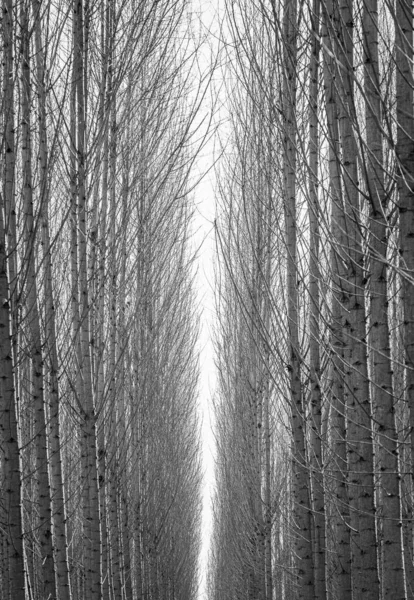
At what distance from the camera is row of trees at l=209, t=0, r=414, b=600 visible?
3.01 m

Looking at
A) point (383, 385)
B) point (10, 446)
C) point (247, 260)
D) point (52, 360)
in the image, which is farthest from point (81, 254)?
point (247, 260)

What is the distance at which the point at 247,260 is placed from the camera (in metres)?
10.1

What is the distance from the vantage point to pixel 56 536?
4934 millimetres

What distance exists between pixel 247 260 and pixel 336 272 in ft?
19.1

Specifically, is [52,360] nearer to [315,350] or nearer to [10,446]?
[10,446]

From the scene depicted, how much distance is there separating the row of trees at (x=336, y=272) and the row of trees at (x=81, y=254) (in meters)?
0.75

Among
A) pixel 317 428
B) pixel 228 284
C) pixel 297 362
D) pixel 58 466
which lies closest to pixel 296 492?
pixel 317 428

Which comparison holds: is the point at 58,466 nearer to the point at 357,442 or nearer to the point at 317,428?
the point at 317,428

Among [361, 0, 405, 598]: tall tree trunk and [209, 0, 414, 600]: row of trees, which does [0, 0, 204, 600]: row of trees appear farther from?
[361, 0, 405, 598]: tall tree trunk

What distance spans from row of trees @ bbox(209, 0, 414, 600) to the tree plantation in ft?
0.05

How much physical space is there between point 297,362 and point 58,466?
5.69ft

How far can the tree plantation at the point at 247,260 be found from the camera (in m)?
3.29

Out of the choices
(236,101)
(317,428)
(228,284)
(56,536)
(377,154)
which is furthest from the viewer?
(228,284)

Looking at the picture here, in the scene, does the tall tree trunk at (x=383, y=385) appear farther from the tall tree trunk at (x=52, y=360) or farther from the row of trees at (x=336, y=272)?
the tall tree trunk at (x=52, y=360)
